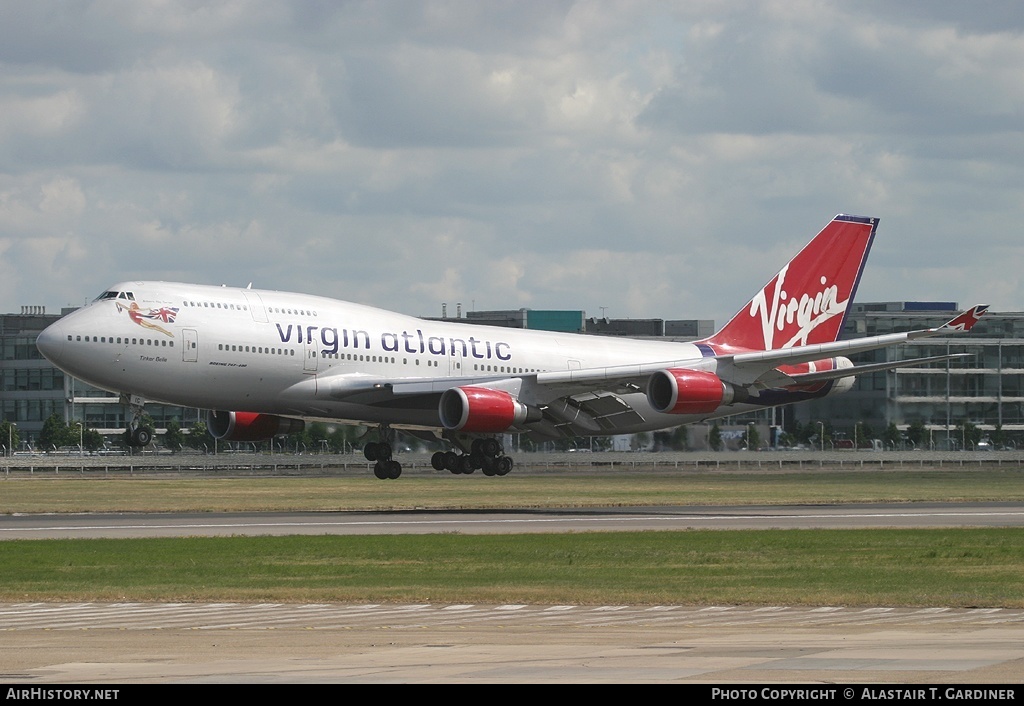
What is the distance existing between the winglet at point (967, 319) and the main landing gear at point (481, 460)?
17.1 meters

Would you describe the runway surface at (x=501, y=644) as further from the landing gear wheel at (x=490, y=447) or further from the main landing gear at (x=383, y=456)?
the main landing gear at (x=383, y=456)

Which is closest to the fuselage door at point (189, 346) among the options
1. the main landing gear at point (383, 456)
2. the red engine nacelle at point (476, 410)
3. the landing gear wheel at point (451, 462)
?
the red engine nacelle at point (476, 410)

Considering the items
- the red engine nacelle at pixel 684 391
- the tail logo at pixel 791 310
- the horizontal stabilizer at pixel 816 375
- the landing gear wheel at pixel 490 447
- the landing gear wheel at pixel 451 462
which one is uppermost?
the tail logo at pixel 791 310

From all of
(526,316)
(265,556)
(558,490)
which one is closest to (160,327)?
(558,490)

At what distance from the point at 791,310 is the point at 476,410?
63.4ft

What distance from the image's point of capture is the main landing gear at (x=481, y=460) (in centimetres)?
6169

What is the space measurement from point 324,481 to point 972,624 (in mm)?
56124

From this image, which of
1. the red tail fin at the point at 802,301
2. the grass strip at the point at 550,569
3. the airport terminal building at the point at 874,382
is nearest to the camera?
the grass strip at the point at 550,569

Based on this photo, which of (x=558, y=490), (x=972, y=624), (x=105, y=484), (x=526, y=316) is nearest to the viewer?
(x=972, y=624)

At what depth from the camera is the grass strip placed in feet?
82.7

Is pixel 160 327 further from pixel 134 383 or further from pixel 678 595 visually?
pixel 678 595

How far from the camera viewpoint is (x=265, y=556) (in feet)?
109

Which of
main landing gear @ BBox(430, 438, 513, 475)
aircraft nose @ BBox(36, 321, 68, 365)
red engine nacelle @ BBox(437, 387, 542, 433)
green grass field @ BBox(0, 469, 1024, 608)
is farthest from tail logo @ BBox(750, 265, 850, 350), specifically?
aircraft nose @ BBox(36, 321, 68, 365)

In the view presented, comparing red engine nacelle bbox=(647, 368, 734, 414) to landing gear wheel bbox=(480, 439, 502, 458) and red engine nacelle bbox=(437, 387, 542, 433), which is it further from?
landing gear wheel bbox=(480, 439, 502, 458)
